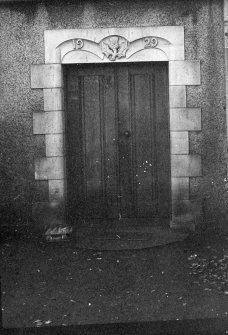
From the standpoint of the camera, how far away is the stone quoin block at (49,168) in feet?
29.6

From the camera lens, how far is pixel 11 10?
8953 mm

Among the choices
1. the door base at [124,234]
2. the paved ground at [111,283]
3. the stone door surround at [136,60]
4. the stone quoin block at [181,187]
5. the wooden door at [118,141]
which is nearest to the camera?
the paved ground at [111,283]

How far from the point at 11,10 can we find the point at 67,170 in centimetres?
241

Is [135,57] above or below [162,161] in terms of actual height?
above

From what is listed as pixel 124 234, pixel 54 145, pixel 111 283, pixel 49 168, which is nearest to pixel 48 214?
pixel 49 168

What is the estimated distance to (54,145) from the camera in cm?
902

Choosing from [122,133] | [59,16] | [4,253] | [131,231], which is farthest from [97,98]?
[4,253]

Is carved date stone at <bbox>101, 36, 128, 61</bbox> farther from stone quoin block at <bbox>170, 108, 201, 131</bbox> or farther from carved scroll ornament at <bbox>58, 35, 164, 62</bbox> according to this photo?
stone quoin block at <bbox>170, 108, 201, 131</bbox>

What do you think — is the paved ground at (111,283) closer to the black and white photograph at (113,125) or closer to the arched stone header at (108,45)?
the black and white photograph at (113,125)

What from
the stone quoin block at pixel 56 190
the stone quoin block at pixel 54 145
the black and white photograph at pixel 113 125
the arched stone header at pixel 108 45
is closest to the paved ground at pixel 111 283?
the black and white photograph at pixel 113 125

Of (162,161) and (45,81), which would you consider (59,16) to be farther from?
(162,161)

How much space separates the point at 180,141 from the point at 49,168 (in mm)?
1901

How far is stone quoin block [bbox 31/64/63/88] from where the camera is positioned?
8.94m

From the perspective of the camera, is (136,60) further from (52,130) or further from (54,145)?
(54,145)
